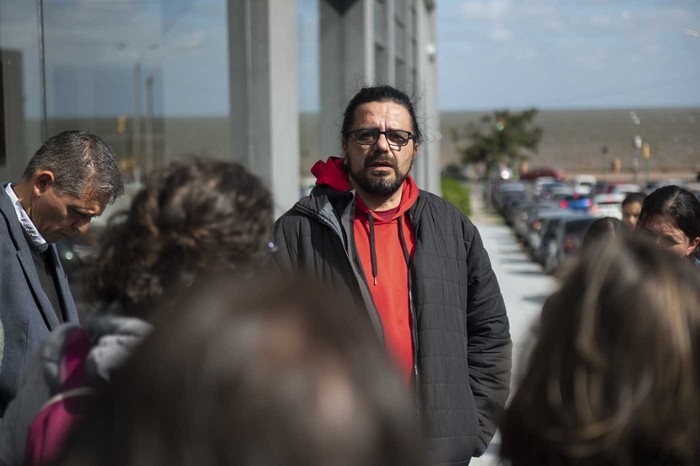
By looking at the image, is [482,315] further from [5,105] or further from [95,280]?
[5,105]

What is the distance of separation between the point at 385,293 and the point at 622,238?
2.00 metres

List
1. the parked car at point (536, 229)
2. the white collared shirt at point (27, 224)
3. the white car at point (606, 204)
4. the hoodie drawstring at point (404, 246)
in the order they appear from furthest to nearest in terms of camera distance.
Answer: the white car at point (606, 204) → the parked car at point (536, 229) → the hoodie drawstring at point (404, 246) → the white collared shirt at point (27, 224)

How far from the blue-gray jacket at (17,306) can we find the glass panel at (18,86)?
230 cm

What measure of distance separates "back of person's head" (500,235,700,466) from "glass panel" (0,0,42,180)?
4354 millimetres

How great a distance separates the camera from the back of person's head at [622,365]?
1.57m

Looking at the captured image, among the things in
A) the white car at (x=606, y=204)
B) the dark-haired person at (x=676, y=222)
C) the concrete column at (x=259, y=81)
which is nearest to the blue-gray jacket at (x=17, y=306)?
the dark-haired person at (x=676, y=222)

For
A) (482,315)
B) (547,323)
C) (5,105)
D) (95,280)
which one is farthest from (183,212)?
(5,105)

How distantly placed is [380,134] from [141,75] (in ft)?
11.9

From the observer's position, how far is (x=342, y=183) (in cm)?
391

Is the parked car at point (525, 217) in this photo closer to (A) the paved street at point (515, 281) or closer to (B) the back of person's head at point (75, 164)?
(A) the paved street at point (515, 281)

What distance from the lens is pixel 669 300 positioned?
1.58 m

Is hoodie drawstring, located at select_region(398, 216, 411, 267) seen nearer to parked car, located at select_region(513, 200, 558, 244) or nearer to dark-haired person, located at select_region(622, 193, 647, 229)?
dark-haired person, located at select_region(622, 193, 647, 229)

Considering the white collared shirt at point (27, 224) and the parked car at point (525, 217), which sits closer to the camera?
the white collared shirt at point (27, 224)

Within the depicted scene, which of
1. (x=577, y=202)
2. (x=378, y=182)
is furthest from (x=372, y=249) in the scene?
(x=577, y=202)
